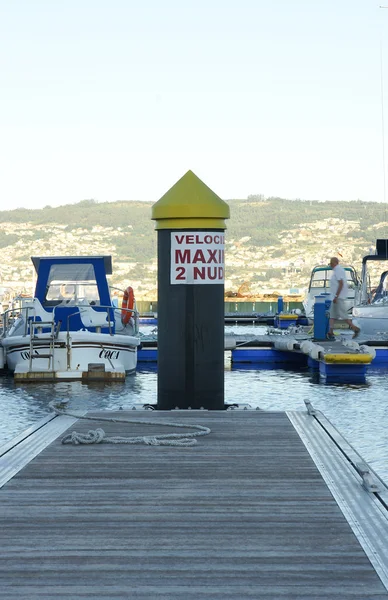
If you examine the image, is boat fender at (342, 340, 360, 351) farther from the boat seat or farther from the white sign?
the white sign

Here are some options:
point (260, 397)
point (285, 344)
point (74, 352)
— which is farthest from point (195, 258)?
point (285, 344)

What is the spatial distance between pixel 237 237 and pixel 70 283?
10808cm

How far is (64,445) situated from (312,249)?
119176 mm

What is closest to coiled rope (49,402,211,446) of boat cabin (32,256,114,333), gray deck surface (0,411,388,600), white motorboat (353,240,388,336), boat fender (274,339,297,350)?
gray deck surface (0,411,388,600)

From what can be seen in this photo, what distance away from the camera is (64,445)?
6.59 metres

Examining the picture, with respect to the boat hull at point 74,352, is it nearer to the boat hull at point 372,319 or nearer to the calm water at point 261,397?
the calm water at point 261,397

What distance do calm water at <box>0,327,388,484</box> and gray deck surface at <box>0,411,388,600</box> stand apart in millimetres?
7335

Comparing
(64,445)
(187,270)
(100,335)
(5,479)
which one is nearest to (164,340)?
(187,270)

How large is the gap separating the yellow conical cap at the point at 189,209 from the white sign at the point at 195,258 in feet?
0.29

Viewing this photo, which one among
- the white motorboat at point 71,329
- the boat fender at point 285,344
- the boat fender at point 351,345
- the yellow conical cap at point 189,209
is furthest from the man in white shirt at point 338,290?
the yellow conical cap at point 189,209

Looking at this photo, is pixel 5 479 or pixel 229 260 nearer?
pixel 5 479

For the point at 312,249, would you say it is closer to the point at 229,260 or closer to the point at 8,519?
the point at 229,260

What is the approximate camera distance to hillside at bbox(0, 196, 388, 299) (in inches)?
4491

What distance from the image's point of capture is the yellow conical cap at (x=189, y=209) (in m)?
8.38
